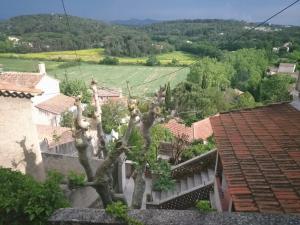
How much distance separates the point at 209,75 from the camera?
58.1 meters

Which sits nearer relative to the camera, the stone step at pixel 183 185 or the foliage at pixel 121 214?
the foliage at pixel 121 214

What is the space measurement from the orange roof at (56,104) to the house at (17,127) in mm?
30804

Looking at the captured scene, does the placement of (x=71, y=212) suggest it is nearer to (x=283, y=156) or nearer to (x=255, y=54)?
(x=283, y=156)

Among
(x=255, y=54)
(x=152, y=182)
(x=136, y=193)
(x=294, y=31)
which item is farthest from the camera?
(x=255, y=54)

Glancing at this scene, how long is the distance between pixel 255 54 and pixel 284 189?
70869 mm

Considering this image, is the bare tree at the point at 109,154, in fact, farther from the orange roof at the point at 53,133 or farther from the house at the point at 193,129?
the house at the point at 193,129

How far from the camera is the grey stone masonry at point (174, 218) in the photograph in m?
4.00

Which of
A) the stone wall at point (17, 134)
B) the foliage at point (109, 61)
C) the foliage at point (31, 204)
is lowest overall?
the foliage at point (109, 61)

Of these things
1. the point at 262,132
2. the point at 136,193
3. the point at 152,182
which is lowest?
the point at 152,182

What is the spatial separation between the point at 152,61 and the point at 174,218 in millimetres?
85583

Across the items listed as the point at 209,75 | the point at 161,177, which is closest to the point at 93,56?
the point at 209,75

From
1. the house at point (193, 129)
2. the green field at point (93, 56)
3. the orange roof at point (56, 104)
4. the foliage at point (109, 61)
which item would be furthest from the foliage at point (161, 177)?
the foliage at point (109, 61)

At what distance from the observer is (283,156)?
665 cm

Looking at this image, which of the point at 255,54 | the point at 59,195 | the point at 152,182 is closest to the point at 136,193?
the point at 59,195
